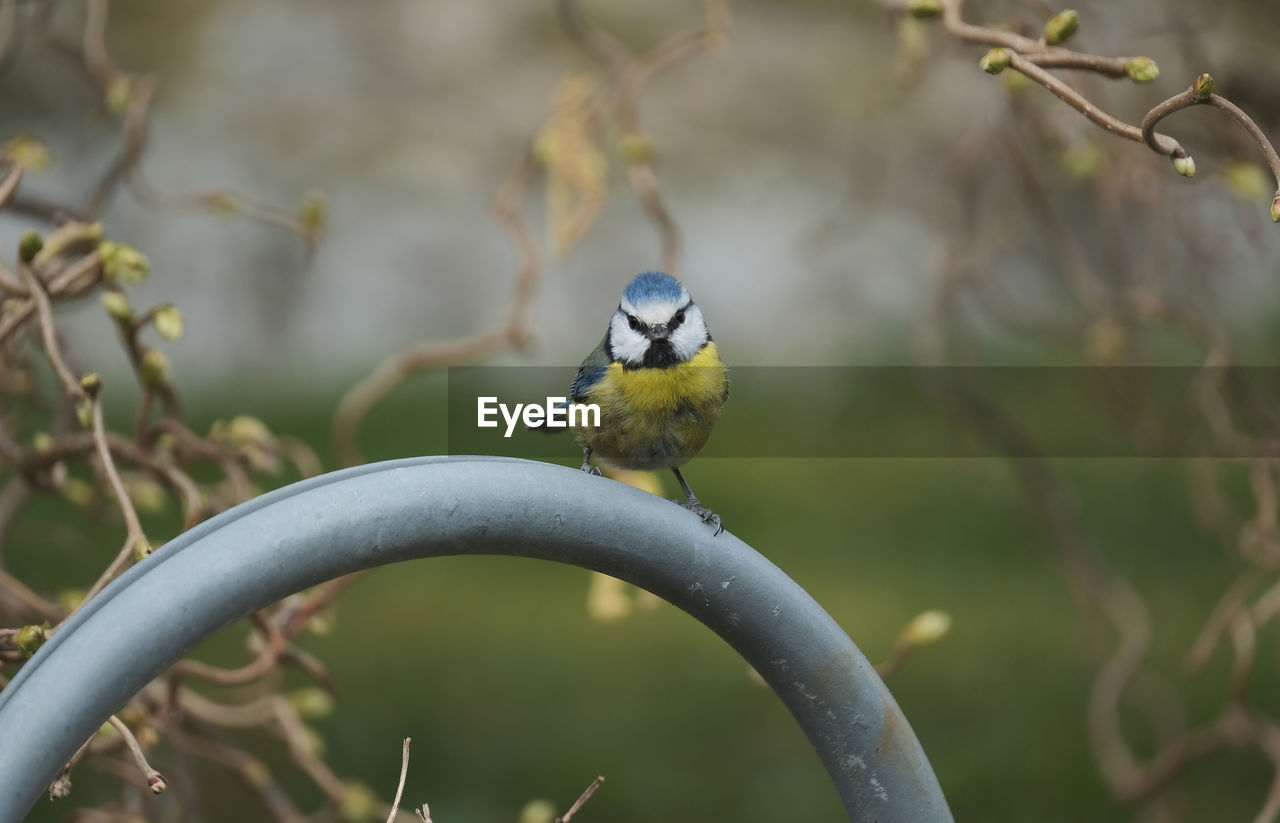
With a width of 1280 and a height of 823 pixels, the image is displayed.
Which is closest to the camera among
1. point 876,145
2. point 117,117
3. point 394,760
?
point 117,117

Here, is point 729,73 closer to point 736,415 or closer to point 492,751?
point 736,415

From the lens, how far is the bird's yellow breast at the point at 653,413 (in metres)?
1.39

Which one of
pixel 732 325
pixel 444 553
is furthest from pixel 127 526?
pixel 732 325

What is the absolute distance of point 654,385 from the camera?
1.40 meters

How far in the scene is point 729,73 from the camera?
5.38m

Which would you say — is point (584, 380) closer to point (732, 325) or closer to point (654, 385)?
point (654, 385)

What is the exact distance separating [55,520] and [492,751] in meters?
1.40

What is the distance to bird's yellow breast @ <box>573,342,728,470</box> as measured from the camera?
1.39 metres

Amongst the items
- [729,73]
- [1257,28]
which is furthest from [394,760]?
[729,73]

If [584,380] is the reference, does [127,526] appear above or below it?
below

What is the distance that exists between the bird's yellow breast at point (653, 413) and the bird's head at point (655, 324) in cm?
1

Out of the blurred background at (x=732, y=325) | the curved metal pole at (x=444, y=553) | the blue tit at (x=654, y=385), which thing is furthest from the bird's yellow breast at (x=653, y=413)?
the curved metal pole at (x=444, y=553)

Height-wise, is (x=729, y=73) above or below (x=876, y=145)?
above

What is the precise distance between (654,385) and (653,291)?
0.10 m
